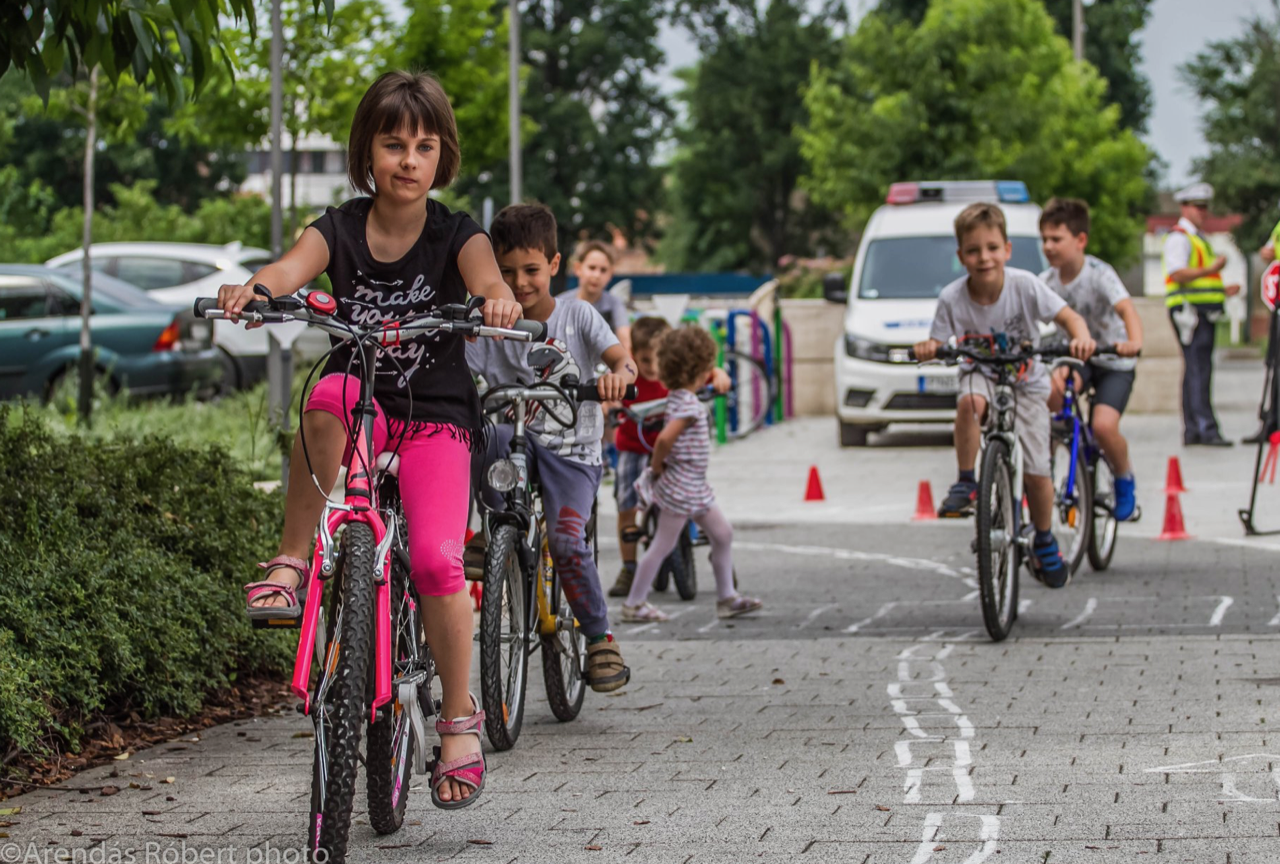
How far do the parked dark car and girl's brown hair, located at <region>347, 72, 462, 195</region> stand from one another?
39.6 feet

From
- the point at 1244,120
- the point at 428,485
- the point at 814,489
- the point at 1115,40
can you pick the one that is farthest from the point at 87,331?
the point at 1115,40

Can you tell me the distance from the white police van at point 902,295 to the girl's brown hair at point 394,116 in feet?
42.4

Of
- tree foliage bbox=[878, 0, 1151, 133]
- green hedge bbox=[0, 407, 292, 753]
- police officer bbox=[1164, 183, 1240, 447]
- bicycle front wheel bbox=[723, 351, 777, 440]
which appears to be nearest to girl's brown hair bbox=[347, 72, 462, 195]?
green hedge bbox=[0, 407, 292, 753]

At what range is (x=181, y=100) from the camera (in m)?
7.18

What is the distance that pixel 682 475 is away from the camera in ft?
29.2

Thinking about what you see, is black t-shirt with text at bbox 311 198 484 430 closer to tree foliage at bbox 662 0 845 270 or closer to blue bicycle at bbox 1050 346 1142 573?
blue bicycle at bbox 1050 346 1142 573

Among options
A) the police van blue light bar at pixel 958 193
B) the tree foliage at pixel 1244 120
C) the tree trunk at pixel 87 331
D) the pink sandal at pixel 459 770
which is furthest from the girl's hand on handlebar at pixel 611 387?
the tree foliage at pixel 1244 120

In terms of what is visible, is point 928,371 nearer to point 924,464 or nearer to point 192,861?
point 924,464

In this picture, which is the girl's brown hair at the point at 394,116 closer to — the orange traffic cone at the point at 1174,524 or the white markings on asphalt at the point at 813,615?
the white markings on asphalt at the point at 813,615

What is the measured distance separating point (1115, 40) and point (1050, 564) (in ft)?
206

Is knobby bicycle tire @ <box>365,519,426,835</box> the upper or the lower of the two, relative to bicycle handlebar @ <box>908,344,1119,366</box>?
lower

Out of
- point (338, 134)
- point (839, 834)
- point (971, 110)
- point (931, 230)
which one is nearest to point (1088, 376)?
point (839, 834)

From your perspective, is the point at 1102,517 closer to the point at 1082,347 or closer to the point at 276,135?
the point at 1082,347

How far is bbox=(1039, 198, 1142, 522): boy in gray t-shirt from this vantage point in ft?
33.3
